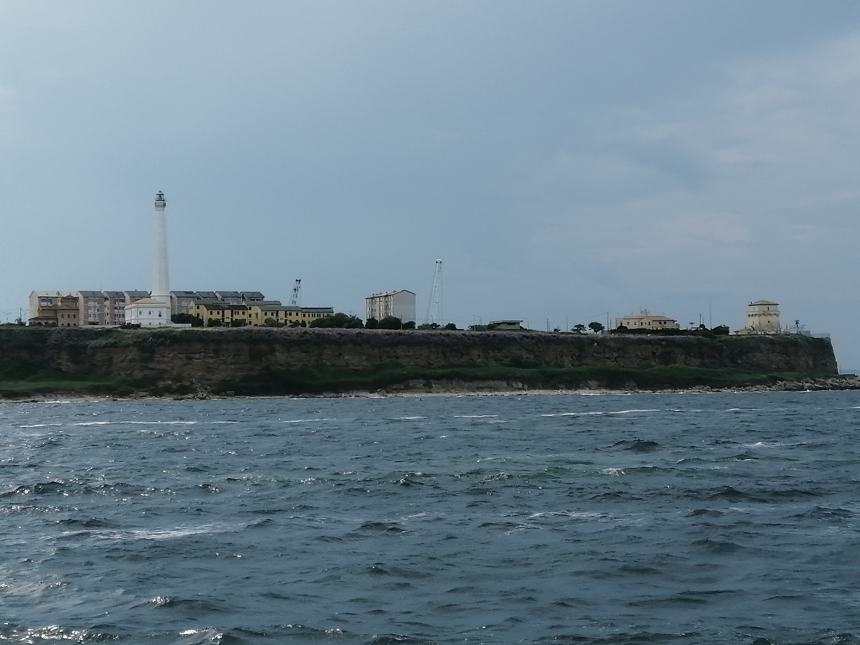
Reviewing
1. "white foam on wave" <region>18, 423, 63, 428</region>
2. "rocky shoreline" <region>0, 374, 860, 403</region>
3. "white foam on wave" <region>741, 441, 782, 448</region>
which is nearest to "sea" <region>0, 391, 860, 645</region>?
"white foam on wave" <region>741, 441, 782, 448</region>

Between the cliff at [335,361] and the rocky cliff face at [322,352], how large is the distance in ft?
0.54

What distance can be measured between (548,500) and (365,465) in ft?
44.0

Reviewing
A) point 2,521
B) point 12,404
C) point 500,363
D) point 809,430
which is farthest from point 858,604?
point 500,363

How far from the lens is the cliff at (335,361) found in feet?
474

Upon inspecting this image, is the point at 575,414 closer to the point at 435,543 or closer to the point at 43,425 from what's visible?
the point at 43,425

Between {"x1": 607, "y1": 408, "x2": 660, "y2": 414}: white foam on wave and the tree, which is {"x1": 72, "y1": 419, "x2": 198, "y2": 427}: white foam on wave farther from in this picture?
the tree

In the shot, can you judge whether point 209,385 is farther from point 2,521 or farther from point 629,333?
point 2,521

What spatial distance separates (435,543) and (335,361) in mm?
127239

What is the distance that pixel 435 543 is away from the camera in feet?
94.5

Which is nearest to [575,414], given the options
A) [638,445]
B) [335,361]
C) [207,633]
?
[638,445]

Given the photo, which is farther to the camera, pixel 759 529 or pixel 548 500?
pixel 548 500

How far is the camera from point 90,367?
147 meters

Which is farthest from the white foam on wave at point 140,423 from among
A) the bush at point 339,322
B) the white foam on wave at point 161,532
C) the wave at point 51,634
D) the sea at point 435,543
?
the bush at point 339,322

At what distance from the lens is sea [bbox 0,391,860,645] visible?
70.0 feet
